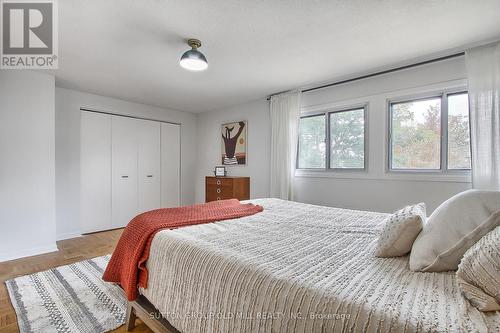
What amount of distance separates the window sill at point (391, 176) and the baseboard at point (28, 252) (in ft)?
11.3

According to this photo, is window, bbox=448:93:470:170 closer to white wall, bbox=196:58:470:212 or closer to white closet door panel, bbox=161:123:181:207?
white wall, bbox=196:58:470:212

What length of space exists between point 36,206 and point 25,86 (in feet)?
4.82

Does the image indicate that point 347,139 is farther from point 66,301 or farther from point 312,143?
point 66,301

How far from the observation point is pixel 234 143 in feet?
15.1

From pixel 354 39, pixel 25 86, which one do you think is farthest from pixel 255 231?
pixel 25 86

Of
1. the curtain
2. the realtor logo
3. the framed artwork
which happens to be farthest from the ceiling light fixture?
the framed artwork

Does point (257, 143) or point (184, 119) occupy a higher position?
point (184, 119)

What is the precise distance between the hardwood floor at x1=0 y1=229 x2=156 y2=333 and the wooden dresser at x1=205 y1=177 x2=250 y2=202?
167cm

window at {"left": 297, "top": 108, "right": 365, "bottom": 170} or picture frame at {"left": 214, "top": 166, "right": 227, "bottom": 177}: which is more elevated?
window at {"left": 297, "top": 108, "right": 365, "bottom": 170}

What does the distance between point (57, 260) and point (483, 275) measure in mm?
3691

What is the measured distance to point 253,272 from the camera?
3.19 ft

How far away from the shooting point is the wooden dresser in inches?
160

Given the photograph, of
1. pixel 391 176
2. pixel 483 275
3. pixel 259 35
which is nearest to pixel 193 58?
pixel 259 35

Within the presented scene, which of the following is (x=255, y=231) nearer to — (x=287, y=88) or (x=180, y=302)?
(x=180, y=302)
